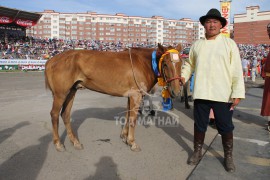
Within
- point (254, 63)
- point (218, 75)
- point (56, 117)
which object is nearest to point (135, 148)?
point (56, 117)

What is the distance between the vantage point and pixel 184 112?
6922 mm

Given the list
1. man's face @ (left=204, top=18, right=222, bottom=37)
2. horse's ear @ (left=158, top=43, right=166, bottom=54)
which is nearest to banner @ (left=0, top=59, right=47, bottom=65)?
horse's ear @ (left=158, top=43, right=166, bottom=54)

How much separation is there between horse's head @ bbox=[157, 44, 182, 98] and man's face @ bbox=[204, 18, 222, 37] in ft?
2.07

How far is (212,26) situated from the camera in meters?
3.02

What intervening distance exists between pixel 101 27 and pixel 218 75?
313ft

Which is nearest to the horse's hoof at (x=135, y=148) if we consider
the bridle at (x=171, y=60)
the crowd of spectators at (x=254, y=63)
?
the bridle at (x=171, y=60)

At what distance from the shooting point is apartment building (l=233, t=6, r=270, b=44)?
76.2 meters

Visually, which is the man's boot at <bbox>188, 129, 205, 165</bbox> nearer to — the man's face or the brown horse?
the brown horse

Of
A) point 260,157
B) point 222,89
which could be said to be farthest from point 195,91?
point 260,157

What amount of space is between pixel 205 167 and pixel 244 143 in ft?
4.74

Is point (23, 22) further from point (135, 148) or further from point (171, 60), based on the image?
Result: point (171, 60)

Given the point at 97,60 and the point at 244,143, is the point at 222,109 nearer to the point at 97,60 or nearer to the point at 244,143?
the point at 244,143

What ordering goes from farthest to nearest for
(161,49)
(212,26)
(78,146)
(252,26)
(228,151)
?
(252,26) < (78,146) < (161,49) < (228,151) < (212,26)

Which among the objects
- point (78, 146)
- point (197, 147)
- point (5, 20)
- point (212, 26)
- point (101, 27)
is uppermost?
point (101, 27)
